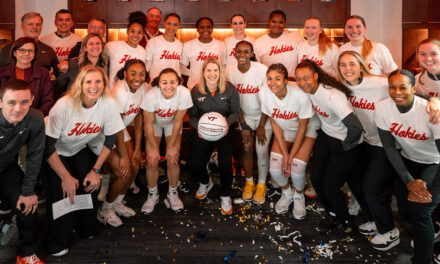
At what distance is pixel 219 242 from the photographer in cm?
271

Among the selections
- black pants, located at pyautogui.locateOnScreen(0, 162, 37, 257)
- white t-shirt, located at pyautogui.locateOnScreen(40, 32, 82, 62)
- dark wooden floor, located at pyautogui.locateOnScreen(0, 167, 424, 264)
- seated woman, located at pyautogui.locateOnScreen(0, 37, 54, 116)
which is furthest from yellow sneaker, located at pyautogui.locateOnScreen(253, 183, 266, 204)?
white t-shirt, located at pyautogui.locateOnScreen(40, 32, 82, 62)

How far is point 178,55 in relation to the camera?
159 inches

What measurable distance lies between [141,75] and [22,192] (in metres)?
1.34

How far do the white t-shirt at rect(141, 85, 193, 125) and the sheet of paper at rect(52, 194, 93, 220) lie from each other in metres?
0.97

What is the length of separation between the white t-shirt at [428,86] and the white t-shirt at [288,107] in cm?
89

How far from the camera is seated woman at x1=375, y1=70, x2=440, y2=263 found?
226 centimetres

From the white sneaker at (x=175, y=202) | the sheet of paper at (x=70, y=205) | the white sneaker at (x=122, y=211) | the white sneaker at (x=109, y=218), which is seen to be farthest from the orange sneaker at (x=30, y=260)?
the white sneaker at (x=175, y=202)

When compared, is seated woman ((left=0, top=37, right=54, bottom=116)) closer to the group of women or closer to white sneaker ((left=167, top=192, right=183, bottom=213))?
the group of women

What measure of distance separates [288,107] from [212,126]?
70cm

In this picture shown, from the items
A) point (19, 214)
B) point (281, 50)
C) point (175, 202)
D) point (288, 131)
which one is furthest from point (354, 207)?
point (19, 214)

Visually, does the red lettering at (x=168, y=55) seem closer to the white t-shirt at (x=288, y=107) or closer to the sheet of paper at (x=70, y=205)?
the white t-shirt at (x=288, y=107)

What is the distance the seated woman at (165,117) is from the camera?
317 cm

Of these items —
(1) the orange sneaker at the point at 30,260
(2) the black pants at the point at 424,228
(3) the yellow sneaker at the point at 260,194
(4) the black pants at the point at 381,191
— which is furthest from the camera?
(3) the yellow sneaker at the point at 260,194

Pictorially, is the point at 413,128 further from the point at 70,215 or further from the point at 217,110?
the point at 70,215
